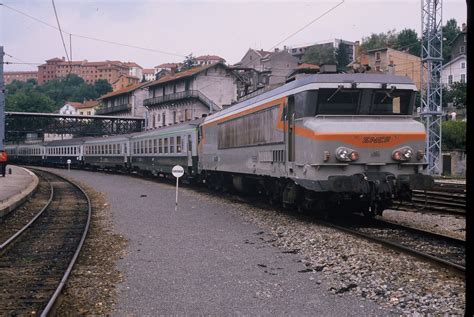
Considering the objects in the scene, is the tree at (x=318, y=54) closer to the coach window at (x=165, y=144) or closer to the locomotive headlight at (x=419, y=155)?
the coach window at (x=165, y=144)

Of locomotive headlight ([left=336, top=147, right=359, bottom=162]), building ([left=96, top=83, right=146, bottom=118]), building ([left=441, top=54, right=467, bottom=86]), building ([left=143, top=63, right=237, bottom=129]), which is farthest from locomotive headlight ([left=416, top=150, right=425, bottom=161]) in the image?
building ([left=96, top=83, right=146, bottom=118])

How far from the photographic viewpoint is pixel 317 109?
37.2ft

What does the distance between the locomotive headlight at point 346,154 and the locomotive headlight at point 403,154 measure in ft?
2.97

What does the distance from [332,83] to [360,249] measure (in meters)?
4.08

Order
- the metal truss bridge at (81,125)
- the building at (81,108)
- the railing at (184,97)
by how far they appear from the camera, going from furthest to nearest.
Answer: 1. the building at (81,108)
2. the metal truss bridge at (81,125)
3. the railing at (184,97)

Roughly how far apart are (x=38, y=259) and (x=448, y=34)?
109388 mm

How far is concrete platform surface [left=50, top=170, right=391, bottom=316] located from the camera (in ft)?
19.4

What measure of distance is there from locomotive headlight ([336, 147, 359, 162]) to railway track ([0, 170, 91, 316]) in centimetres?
553

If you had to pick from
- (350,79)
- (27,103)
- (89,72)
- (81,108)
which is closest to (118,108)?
(27,103)

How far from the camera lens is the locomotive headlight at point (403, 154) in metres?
11.1

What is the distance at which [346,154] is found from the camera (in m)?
10.8

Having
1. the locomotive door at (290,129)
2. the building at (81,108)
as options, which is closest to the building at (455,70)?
the locomotive door at (290,129)

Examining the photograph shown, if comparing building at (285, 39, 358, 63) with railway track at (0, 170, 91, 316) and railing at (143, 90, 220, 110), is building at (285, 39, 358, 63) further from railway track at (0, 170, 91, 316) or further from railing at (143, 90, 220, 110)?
railway track at (0, 170, 91, 316)

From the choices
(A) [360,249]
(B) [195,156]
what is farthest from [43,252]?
(B) [195,156]
